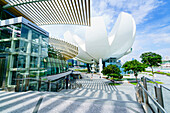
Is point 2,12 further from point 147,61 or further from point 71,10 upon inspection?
point 147,61

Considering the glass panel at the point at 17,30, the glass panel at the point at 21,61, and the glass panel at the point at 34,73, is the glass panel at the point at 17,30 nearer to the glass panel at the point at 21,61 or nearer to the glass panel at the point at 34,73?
the glass panel at the point at 21,61

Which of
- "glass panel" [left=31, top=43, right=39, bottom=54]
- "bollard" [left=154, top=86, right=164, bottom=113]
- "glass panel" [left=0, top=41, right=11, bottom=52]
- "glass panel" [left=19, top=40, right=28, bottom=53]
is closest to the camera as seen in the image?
"bollard" [left=154, top=86, right=164, bottom=113]

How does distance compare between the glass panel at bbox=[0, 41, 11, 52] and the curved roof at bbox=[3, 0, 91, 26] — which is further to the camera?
the curved roof at bbox=[3, 0, 91, 26]

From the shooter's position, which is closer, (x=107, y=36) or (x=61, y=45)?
(x=61, y=45)

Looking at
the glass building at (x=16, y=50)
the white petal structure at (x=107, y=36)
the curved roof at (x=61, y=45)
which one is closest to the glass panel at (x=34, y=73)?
the glass building at (x=16, y=50)

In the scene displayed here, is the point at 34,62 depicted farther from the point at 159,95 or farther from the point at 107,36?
the point at 107,36

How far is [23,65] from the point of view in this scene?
5.04 m

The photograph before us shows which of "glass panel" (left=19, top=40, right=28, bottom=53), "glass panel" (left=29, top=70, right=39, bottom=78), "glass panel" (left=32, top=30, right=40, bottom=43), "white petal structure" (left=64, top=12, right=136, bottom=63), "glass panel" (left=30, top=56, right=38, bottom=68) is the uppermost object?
"white petal structure" (left=64, top=12, right=136, bottom=63)

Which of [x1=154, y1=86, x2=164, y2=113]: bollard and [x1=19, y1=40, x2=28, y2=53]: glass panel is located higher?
[x1=19, y1=40, x2=28, y2=53]: glass panel

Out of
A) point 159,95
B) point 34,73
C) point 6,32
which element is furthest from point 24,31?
point 159,95

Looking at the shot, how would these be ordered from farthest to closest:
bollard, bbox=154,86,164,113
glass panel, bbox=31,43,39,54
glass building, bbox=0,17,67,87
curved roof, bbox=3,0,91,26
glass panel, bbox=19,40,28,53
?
curved roof, bbox=3,0,91,26 → glass panel, bbox=31,43,39,54 → glass panel, bbox=19,40,28,53 → glass building, bbox=0,17,67,87 → bollard, bbox=154,86,164,113

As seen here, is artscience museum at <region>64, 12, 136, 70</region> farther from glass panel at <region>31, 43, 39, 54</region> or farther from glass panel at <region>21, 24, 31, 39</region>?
glass panel at <region>21, 24, 31, 39</region>

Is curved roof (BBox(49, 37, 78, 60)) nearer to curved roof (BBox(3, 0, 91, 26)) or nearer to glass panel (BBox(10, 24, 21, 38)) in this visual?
curved roof (BBox(3, 0, 91, 26))

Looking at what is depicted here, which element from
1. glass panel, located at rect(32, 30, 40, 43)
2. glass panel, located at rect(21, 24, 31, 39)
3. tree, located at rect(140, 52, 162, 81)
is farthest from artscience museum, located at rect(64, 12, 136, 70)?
glass panel, located at rect(21, 24, 31, 39)
